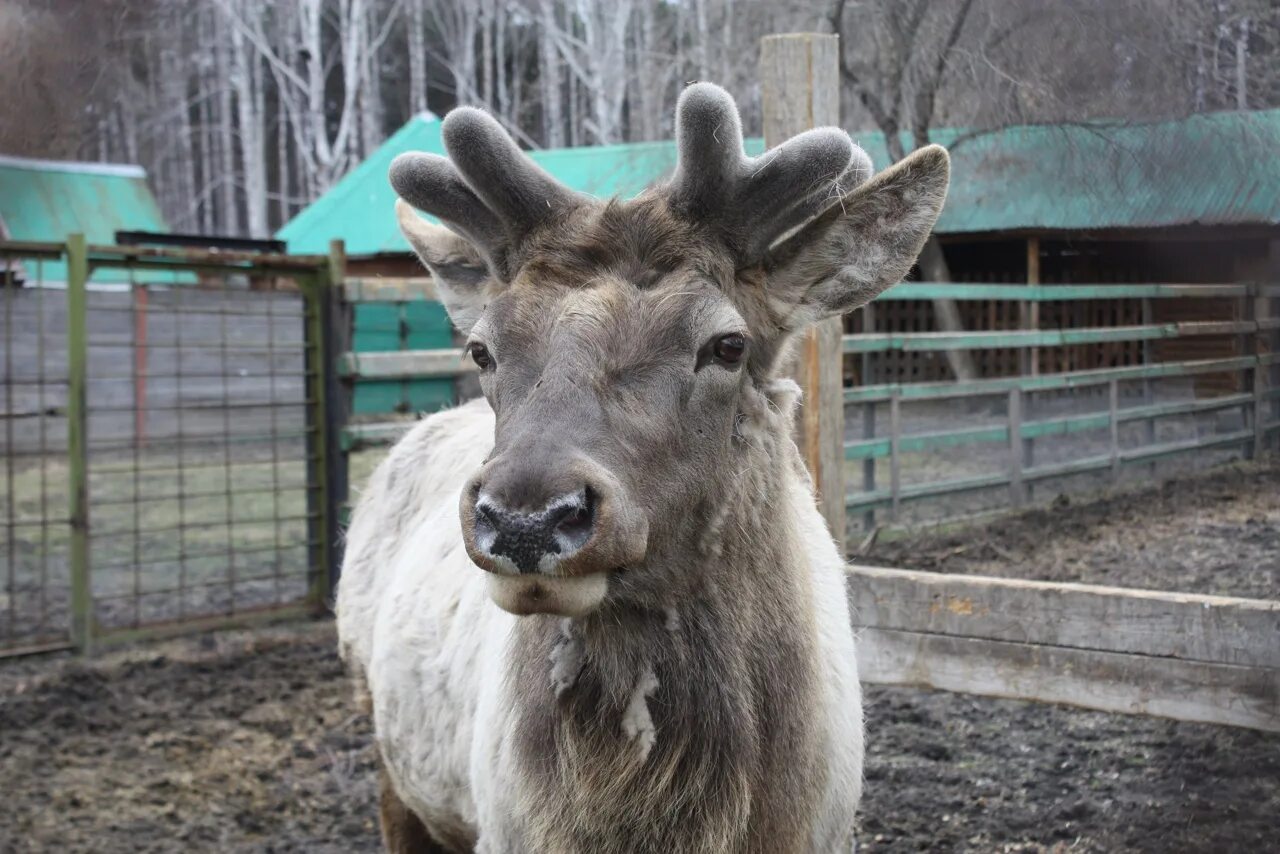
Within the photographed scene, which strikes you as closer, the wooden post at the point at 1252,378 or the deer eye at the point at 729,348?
the deer eye at the point at 729,348

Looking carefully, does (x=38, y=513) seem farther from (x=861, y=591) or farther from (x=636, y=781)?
(x=636, y=781)

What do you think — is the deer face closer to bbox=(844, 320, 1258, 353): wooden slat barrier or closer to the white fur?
the white fur

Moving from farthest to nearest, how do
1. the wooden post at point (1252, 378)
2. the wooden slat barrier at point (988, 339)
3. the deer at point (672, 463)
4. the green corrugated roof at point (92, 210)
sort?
1. the green corrugated roof at point (92, 210)
2. the wooden slat barrier at point (988, 339)
3. the wooden post at point (1252, 378)
4. the deer at point (672, 463)

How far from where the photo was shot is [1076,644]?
4281 millimetres

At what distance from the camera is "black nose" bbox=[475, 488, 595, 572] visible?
2.41 m

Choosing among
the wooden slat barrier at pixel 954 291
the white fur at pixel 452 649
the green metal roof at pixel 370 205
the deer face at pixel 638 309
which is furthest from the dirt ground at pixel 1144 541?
the green metal roof at pixel 370 205

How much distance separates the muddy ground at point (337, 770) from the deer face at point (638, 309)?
2413 mm

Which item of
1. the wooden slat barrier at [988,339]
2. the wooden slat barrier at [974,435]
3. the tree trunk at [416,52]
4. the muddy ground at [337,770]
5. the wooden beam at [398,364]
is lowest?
the muddy ground at [337,770]

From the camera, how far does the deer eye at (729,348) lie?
2932 millimetres

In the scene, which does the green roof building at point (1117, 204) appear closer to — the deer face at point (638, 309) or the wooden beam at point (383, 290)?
the deer face at point (638, 309)

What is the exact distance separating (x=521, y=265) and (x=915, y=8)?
2816 millimetres

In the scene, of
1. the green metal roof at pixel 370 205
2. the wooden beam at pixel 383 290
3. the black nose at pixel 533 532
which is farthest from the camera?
the green metal roof at pixel 370 205

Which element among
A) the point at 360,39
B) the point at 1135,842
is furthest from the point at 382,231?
the point at 1135,842

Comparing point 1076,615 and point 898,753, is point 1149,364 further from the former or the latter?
point 1076,615
